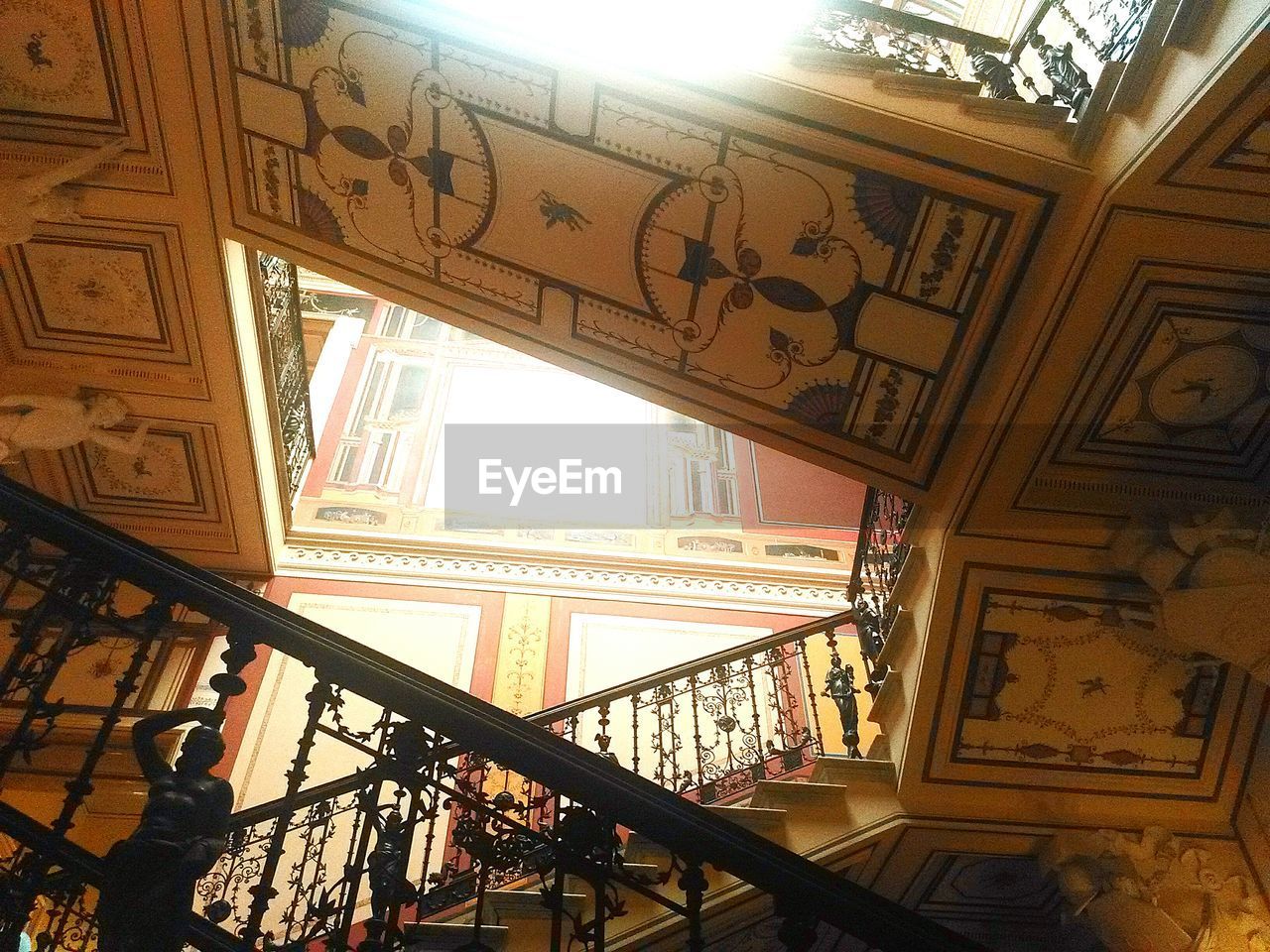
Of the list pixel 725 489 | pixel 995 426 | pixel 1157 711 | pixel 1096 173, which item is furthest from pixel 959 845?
pixel 725 489

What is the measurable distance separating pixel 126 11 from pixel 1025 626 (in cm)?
493

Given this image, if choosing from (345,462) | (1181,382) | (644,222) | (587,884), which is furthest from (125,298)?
(1181,382)

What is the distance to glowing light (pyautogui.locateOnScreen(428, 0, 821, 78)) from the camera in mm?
3568

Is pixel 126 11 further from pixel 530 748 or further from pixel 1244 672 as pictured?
pixel 1244 672

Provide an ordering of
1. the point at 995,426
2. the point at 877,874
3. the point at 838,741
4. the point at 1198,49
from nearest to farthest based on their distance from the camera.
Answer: the point at 1198,49 → the point at 995,426 → the point at 877,874 → the point at 838,741

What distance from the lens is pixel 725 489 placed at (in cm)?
908

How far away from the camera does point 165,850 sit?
187cm

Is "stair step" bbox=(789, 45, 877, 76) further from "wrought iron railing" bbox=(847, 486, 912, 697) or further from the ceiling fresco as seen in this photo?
the ceiling fresco

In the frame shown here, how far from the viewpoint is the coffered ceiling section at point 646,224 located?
11.9 feet

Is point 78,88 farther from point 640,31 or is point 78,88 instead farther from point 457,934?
point 457,934

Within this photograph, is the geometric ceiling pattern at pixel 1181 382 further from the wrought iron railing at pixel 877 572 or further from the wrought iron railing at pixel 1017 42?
the wrought iron railing at pixel 877 572

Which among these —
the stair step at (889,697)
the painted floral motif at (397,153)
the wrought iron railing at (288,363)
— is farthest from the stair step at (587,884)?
the wrought iron railing at (288,363)

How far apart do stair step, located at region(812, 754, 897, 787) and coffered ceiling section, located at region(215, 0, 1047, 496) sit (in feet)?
4.26

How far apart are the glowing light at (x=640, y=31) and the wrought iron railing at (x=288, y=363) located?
261 centimetres
